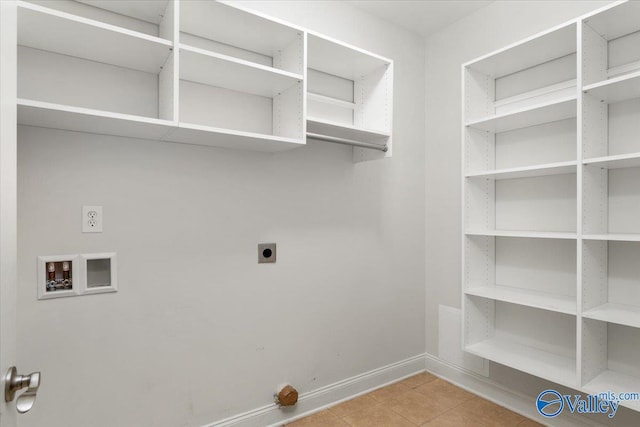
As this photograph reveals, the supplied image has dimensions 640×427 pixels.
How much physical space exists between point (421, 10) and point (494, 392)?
8.47 feet

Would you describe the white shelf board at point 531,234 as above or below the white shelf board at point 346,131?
below

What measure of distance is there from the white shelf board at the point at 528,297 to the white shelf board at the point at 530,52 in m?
1.34

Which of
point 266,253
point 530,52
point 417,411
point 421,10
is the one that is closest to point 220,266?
point 266,253

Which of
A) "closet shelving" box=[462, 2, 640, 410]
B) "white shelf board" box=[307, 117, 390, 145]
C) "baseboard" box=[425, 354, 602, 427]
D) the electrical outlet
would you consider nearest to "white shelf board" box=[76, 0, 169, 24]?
"white shelf board" box=[307, 117, 390, 145]

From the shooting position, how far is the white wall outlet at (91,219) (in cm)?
150

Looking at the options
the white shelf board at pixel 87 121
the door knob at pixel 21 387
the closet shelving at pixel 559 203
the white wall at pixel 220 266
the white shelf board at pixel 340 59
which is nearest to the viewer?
the door knob at pixel 21 387

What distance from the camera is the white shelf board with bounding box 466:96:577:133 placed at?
174 centimetres

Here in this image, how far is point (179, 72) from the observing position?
65.4 inches

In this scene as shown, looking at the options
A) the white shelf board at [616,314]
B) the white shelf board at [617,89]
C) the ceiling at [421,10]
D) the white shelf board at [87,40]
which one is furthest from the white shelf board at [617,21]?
the white shelf board at [87,40]

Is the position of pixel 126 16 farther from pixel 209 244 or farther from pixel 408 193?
pixel 408 193

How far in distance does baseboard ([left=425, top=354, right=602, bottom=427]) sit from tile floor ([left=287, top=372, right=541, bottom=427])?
4 cm

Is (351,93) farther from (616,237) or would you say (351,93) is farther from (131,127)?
(616,237)

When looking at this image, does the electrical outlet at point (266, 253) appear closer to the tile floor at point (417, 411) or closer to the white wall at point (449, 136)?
the tile floor at point (417, 411)

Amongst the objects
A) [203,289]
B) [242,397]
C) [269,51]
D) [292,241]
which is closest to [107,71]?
[269,51]
